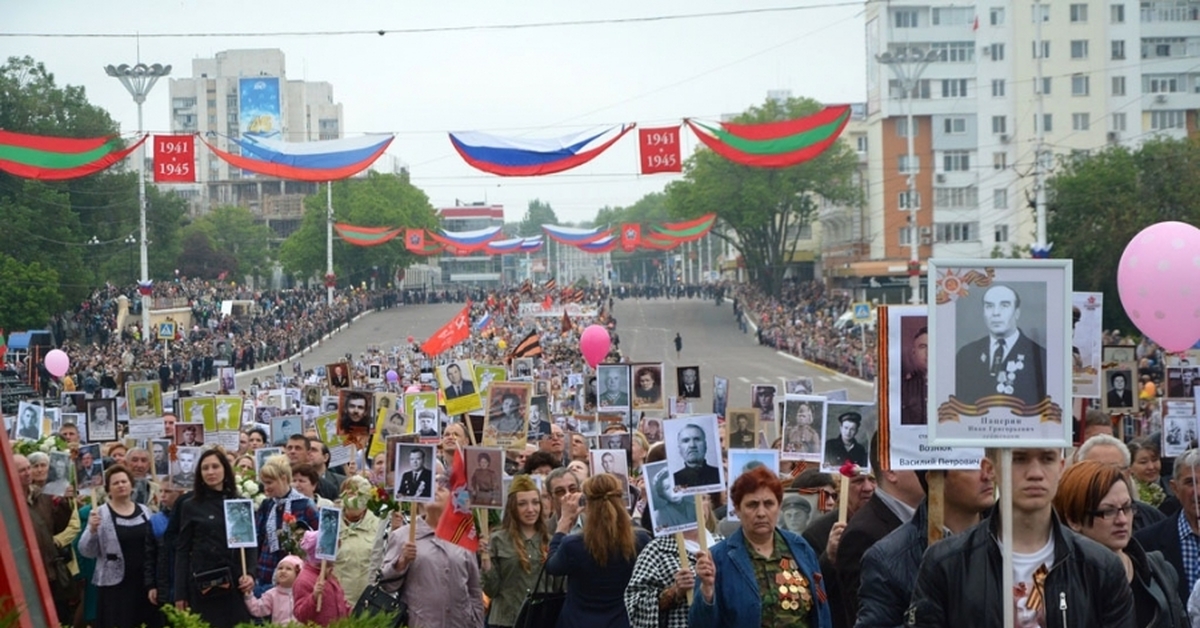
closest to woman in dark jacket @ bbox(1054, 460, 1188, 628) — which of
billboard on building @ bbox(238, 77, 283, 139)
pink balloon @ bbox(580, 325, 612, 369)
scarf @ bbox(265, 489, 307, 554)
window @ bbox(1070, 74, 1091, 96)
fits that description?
scarf @ bbox(265, 489, 307, 554)

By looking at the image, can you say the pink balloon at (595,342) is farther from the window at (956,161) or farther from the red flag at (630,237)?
the window at (956,161)

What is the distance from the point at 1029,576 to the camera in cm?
466

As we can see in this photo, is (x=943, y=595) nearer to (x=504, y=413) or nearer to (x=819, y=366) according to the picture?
(x=504, y=413)

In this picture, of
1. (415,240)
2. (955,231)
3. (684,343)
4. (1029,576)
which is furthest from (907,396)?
(955,231)

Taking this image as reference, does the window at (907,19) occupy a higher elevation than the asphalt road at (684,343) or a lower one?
higher

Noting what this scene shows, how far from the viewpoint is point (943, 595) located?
4.71 metres

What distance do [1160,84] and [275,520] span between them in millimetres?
77224

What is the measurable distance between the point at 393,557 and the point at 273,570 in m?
1.95

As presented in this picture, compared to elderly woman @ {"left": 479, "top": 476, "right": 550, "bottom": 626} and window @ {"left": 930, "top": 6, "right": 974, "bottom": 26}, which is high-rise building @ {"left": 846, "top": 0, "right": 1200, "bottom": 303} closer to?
window @ {"left": 930, "top": 6, "right": 974, "bottom": 26}

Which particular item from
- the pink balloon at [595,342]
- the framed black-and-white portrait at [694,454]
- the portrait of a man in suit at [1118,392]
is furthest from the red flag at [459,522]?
the pink balloon at [595,342]

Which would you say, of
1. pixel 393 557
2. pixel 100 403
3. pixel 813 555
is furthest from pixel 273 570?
pixel 100 403

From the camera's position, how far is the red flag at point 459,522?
906 centimetres

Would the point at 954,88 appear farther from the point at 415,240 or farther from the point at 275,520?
the point at 275,520

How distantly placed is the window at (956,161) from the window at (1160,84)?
8.84 m
